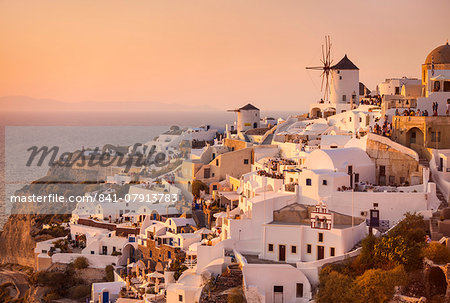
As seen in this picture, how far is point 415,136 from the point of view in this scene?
28062 mm

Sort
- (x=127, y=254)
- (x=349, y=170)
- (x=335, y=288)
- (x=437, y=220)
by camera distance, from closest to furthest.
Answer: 1. (x=335, y=288)
2. (x=437, y=220)
3. (x=349, y=170)
4. (x=127, y=254)

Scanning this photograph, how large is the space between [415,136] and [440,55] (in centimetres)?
667

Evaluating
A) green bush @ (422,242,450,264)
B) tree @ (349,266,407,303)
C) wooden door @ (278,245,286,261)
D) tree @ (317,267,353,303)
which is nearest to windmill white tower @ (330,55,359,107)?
wooden door @ (278,245,286,261)

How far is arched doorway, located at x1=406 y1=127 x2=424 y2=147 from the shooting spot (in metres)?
27.8

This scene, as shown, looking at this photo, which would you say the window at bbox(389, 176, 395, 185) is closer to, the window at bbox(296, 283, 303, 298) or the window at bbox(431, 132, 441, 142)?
the window at bbox(431, 132, 441, 142)

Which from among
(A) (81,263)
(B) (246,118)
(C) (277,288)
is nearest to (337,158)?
(C) (277,288)

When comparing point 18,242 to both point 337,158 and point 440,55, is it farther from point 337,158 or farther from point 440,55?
point 440,55

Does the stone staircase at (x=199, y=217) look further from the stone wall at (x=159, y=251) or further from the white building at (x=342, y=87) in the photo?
the white building at (x=342, y=87)

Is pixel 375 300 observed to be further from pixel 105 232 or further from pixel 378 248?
pixel 105 232

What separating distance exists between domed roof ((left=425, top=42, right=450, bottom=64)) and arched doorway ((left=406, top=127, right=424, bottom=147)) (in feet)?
20.4

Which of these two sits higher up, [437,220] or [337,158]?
[337,158]

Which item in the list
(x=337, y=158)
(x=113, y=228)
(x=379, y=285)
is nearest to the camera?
(x=379, y=285)

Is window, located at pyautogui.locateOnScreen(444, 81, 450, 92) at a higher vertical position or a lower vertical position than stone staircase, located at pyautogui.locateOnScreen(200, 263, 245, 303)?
higher

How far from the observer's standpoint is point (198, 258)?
78.7ft
